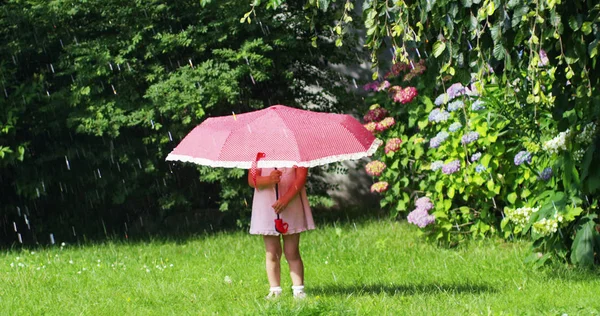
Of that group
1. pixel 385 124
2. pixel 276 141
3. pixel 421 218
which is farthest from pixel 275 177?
pixel 385 124

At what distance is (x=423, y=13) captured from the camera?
4.28 m

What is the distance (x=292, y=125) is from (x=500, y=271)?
2.03 m

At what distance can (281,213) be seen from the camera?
5.46 m

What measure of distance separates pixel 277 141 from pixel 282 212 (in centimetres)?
55

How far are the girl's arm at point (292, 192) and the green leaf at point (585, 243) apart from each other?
189 centimetres

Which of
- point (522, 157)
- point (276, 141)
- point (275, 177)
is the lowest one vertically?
point (522, 157)

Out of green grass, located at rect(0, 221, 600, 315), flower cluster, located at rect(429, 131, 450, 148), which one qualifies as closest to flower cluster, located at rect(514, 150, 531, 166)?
green grass, located at rect(0, 221, 600, 315)

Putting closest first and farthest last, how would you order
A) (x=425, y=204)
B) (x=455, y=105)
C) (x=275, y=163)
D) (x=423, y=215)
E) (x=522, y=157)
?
1. (x=275, y=163)
2. (x=522, y=157)
3. (x=455, y=105)
4. (x=423, y=215)
5. (x=425, y=204)

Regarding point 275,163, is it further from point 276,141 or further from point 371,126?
point 371,126

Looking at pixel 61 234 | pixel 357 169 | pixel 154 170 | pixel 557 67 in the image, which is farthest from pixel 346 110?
pixel 557 67

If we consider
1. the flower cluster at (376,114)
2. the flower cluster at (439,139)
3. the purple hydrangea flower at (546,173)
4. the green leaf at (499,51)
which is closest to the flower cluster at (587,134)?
the purple hydrangea flower at (546,173)

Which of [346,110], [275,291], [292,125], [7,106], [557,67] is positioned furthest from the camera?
[346,110]

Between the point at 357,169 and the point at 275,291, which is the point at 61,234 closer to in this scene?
the point at 357,169

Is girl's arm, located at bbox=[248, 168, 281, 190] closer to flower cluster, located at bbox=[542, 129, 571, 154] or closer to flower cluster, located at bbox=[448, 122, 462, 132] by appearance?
flower cluster, located at bbox=[542, 129, 571, 154]
